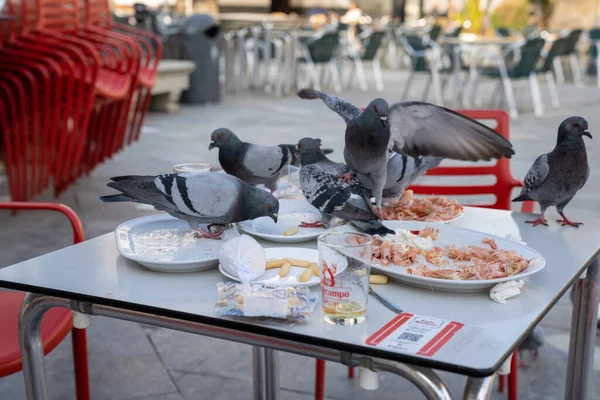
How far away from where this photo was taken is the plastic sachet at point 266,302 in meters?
1.22

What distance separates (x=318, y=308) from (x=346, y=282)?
93 millimetres

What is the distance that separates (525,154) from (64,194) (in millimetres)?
4238

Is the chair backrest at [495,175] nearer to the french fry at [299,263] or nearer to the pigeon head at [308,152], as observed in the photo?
the pigeon head at [308,152]

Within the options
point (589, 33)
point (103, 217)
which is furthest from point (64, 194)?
point (589, 33)

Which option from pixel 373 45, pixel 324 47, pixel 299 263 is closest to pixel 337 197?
pixel 299 263

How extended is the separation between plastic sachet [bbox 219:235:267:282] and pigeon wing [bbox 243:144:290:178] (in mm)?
822

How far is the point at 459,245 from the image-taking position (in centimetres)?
168

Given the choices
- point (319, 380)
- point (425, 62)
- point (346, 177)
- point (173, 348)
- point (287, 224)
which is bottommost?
point (173, 348)

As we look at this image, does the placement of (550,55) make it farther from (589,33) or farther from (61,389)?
(61,389)

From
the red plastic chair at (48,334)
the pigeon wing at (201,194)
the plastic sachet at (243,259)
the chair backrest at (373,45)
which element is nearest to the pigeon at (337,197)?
the pigeon wing at (201,194)

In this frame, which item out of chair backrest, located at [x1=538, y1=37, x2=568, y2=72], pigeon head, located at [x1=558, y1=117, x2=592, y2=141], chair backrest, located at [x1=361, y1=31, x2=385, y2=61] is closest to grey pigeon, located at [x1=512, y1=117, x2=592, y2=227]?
pigeon head, located at [x1=558, y1=117, x2=592, y2=141]

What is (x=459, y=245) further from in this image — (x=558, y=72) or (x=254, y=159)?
(x=558, y=72)

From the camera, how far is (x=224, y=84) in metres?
12.6

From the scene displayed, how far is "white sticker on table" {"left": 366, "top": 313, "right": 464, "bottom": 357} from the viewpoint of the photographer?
1.13 m
